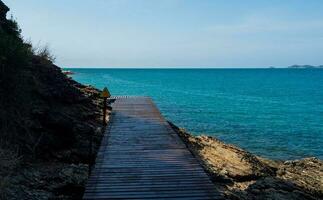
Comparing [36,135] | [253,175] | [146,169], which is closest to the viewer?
[146,169]

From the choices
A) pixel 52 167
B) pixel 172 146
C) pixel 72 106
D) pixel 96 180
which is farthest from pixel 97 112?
Result: pixel 96 180

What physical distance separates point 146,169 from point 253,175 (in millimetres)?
8233

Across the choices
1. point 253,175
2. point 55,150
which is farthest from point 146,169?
point 253,175

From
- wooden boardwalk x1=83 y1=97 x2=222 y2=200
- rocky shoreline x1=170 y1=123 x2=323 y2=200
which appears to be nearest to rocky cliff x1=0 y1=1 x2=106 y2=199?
wooden boardwalk x1=83 y1=97 x2=222 y2=200

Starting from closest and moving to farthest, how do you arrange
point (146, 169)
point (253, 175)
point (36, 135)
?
1. point (146, 169)
2. point (36, 135)
3. point (253, 175)

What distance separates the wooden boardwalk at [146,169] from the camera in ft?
29.9

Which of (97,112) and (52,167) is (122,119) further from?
(52,167)

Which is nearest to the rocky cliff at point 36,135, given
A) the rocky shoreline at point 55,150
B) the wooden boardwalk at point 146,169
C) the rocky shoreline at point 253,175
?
the rocky shoreline at point 55,150

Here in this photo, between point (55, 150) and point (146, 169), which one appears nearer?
point (146, 169)

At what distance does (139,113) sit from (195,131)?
584 inches

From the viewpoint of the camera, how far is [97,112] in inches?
866

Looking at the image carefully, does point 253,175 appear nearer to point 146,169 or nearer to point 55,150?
point 55,150

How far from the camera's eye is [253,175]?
18031mm

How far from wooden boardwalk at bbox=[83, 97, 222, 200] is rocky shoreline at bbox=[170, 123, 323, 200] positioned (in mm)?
2661
